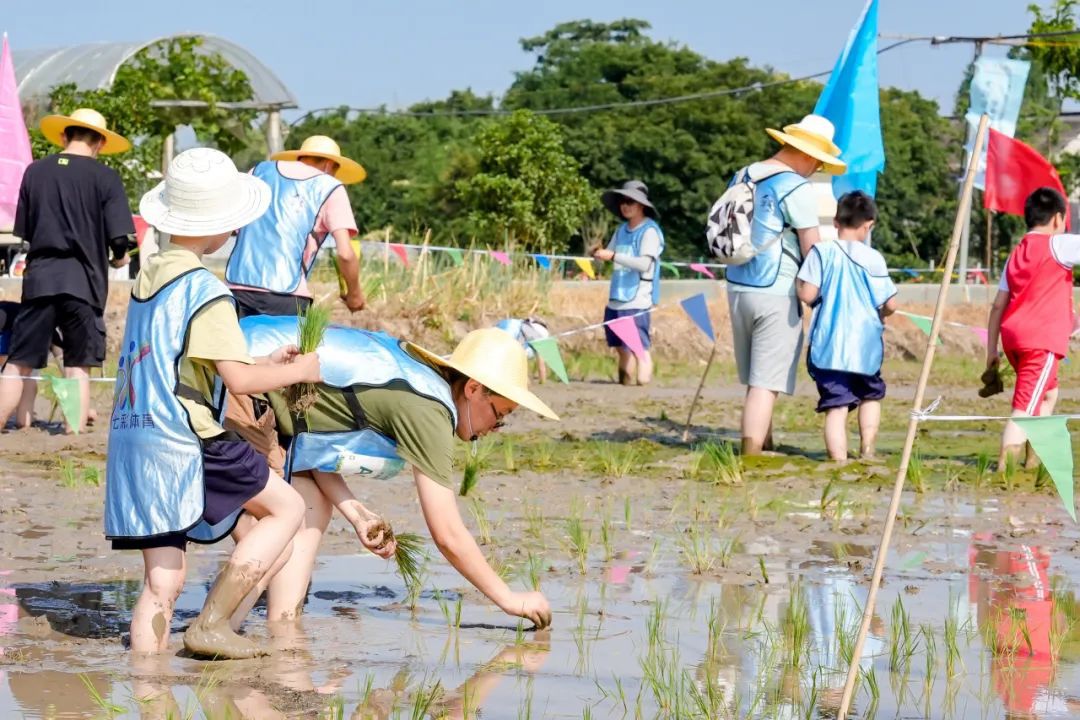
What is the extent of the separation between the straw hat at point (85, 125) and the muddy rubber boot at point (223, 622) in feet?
15.6

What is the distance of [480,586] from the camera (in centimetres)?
464

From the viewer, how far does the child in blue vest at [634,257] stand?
12.9 m

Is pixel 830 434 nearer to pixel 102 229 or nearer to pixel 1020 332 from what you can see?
pixel 1020 332

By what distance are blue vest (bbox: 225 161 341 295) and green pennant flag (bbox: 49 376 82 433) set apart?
2.29 metres

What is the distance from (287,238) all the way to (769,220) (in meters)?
2.78

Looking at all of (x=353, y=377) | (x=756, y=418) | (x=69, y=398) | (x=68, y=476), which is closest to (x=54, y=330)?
(x=69, y=398)

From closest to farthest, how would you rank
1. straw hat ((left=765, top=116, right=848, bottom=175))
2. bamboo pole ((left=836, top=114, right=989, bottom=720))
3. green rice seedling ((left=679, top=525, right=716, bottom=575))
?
bamboo pole ((left=836, top=114, right=989, bottom=720)), green rice seedling ((left=679, top=525, right=716, bottom=575)), straw hat ((left=765, top=116, right=848, bottom=175))

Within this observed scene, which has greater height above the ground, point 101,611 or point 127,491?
point 127,491

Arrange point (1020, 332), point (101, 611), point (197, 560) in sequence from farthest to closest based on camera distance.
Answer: point (1020, 332)
point (197, 560)
point (101, 611)

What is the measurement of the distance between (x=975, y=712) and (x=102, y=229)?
20.0ft

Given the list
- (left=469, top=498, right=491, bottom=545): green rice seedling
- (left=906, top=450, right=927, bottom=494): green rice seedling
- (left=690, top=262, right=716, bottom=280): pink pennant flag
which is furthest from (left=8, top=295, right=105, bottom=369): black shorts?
(left=690, top=262, right=716, bottom=280): pink pennant flag

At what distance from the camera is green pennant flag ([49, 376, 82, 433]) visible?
8758 millimetres

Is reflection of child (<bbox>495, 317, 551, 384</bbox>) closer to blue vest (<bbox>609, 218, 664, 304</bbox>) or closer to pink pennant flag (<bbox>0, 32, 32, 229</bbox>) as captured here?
blue vest (<bbox>609, 218, 664, 304</bbox>)

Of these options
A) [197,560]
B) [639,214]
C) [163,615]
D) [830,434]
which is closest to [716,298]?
[639,214]
